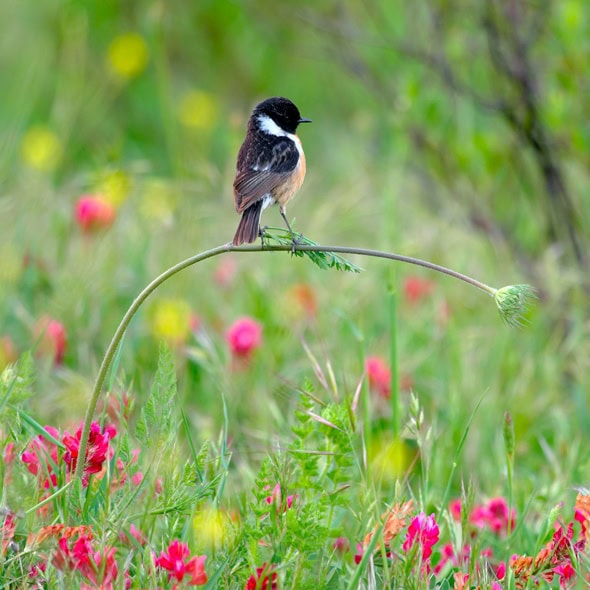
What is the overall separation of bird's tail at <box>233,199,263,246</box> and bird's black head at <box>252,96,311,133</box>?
22cm

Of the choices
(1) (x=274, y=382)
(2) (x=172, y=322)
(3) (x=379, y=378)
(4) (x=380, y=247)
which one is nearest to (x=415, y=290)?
(4) (x=380, y=247)

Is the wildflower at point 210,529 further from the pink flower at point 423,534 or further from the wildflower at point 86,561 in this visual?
the pink flower at point 423,534

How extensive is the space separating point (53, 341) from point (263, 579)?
64.4 inches

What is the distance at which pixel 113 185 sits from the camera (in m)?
4.11

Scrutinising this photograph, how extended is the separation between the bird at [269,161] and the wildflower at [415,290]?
6.79ft

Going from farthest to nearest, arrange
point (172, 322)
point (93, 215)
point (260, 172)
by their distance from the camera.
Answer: point (93, 215) → point (172, 322) → point (260, 172)

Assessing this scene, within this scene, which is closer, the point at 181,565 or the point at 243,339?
the point at 181,565

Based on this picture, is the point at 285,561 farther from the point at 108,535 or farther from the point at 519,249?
the point at 519,249

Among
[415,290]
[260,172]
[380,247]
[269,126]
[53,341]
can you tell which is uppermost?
[269,126]

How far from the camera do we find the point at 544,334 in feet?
14.8

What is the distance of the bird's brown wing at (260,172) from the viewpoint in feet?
8.34

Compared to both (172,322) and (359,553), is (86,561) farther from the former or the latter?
(172,322)

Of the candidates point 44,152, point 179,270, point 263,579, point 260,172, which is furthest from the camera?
point 44,152

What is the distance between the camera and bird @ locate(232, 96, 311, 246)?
2549 millimetres
